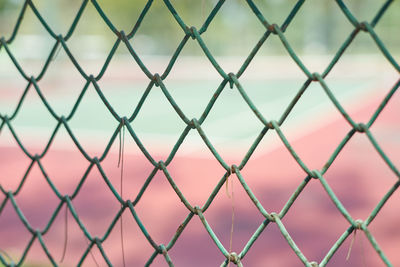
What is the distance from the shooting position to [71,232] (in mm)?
3799

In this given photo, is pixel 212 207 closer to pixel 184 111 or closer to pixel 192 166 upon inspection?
pixel 192 166

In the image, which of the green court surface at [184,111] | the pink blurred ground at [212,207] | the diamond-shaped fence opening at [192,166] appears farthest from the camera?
the green court surface at [184,111]

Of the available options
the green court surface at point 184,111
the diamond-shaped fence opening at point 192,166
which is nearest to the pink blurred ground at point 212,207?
the diamond-shaped fence opening at point 192,166

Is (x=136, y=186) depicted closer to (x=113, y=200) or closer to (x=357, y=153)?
(x=113, y=200)

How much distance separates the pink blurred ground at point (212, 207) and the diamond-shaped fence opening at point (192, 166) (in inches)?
0.8

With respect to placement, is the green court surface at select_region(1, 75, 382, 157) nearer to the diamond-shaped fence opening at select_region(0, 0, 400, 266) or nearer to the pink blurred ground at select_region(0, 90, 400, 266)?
the diamond-shaped fence opening at select_region(0, 0, 400, 266)

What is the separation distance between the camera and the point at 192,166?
19.7 ft

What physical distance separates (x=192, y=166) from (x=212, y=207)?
5.07ft

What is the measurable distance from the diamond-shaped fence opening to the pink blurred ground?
2cm

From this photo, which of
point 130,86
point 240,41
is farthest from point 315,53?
point 130,86

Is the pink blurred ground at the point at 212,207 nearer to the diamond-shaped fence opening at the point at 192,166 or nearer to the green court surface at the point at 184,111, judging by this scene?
the diamond-shaped fence opening at the point at 192,166

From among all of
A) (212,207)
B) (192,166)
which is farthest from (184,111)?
(212,207)

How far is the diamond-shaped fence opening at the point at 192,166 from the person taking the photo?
81 centimetres

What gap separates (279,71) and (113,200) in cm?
1496
